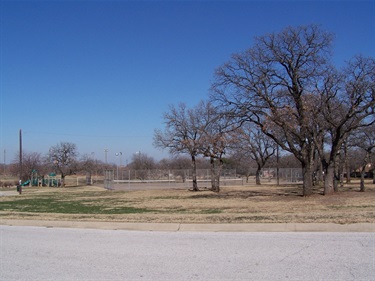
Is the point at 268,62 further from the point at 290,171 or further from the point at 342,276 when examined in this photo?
the point at 290,171

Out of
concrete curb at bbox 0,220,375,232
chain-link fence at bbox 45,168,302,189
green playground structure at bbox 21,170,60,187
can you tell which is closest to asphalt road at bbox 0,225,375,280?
concrete curb at bbox 0,220,375,232

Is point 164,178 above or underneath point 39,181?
above

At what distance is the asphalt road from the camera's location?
652 cm

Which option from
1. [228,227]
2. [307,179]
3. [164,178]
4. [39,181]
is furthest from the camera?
[39,181]

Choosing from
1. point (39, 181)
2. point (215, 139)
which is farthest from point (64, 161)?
point (215, 139)

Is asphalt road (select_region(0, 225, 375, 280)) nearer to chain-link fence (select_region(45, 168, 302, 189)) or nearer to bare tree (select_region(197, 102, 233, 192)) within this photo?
bare tree (select_region(197, 102, 233, 192))

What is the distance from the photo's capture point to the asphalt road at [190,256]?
21.4 feet

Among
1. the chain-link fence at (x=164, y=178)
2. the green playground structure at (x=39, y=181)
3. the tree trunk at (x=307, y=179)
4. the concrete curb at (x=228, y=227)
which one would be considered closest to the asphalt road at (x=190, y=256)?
the concrete curb at (x=228, y=227)

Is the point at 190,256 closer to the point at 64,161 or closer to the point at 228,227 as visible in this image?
the point at 228,227

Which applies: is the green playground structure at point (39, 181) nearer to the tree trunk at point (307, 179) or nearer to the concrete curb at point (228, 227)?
the tree trunk at point (307, 179)

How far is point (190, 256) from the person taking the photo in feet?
26.0

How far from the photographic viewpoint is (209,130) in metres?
37.9

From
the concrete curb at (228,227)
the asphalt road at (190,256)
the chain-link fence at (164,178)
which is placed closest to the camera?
the asphalt road at (190,256)

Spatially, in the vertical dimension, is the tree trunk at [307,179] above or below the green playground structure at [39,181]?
above
